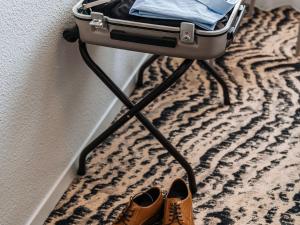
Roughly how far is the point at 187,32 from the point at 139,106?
311mm

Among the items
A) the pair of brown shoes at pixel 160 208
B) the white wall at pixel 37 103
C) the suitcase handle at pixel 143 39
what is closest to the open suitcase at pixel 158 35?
the suitcase handle at pixel 143 39

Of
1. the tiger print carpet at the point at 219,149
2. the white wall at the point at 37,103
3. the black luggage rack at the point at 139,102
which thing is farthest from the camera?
the tiger print carpet at the point at 219,149

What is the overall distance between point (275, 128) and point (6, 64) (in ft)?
3.55

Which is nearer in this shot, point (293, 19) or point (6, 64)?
point (6, 64)

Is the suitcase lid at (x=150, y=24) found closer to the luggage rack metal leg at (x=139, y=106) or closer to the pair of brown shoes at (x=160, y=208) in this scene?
the luggage rack metal leg at (x=139, y=106)

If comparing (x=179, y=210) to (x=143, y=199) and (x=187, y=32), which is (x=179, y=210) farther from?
(x=187, y=32)

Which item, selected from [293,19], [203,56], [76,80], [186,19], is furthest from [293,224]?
[293,19]

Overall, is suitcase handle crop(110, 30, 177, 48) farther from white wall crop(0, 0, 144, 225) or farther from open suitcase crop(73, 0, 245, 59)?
white wall crop(0, 0, 144, 225)

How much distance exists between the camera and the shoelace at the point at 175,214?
4.22 ft

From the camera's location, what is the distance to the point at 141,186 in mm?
1483

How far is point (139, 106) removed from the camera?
1.33 metres

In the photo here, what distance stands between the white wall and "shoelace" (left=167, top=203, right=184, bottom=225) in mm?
389

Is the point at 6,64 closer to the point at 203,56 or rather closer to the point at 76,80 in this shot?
the point at 76,80

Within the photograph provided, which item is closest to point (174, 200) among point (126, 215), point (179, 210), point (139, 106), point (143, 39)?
point (179, 210)
